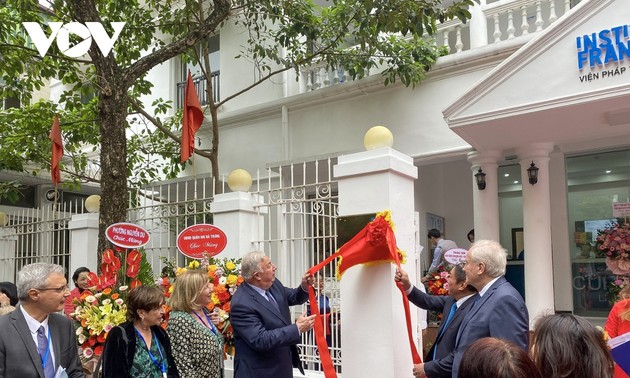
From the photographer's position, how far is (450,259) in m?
7.16

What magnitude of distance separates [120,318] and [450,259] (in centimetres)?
372

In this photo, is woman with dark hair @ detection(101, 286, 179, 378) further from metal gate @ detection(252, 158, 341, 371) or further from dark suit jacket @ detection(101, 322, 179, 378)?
metal gate @ detection(252, 158, 341, 371)

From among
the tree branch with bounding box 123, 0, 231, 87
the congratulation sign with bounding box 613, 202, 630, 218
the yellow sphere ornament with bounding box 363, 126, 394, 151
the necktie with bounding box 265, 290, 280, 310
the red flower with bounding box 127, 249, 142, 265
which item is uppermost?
the tree branch with bounding box 123, 0, 231, 87

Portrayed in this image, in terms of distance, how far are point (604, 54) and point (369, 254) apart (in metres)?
4.07

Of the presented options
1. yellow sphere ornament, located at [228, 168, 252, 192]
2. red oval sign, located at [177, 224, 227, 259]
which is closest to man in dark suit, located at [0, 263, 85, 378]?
red oval sign, located at [177, 224, 227, 259]

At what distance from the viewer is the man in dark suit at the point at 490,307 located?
11.4 ft

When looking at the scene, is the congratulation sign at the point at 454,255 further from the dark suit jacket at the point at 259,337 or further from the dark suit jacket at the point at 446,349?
the dark suit jacket at the point at 446,349

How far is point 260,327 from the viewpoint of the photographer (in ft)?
14.9

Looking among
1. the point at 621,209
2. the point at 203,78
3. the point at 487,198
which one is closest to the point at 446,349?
the point at 487,198

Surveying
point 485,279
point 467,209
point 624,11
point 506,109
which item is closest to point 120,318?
point 485,279

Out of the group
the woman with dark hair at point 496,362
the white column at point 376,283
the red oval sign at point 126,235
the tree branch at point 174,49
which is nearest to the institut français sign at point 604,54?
the white column at point 376,283

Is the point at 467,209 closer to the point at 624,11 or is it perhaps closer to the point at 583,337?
the point at 624,11

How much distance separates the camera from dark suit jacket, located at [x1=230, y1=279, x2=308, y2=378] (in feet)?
14.5

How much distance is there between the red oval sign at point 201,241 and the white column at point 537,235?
4329 millimetres
